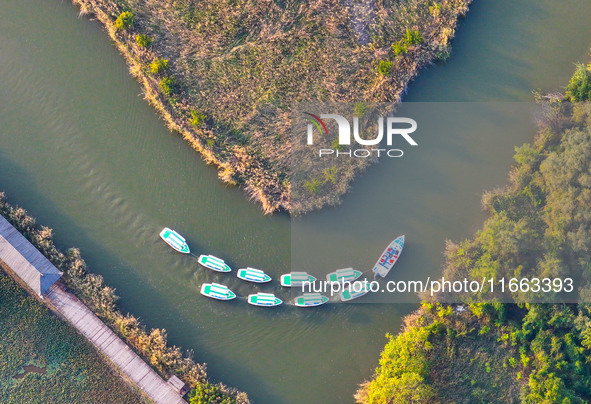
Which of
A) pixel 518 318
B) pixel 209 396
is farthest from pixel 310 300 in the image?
pixel 518 318

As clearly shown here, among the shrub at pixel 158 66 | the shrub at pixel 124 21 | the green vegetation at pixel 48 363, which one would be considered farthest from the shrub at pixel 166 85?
the green vegetation at pixel 48 363

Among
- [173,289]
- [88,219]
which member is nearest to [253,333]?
[173,289]

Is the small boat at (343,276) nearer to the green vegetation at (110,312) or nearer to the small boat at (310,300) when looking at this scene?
the small boat at (310,300)

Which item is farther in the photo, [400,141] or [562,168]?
[400,141]

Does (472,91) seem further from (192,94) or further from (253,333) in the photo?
(253,333)

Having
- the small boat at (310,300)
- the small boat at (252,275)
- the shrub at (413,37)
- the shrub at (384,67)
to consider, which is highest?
the shrub at (413,37)

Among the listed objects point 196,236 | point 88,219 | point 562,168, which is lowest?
point 88,219
